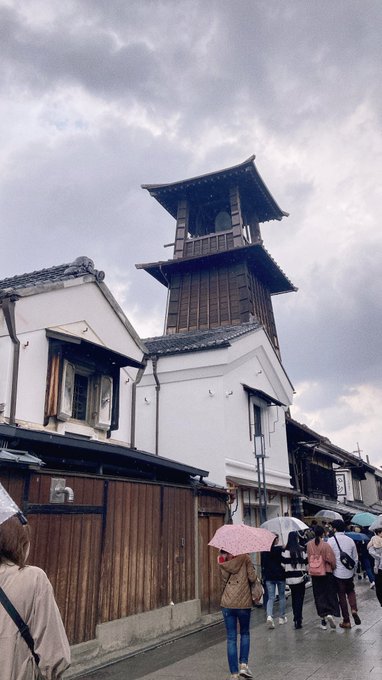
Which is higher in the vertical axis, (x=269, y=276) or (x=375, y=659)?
(x=269, y=276)

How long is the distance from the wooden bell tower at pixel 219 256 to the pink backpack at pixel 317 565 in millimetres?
15159

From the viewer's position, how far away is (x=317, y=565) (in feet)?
33.0

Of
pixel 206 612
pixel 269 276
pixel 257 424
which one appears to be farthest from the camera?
pixel 269 276

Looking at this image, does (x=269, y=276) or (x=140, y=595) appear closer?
(x=140, y=595)

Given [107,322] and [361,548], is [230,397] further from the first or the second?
[361,548]

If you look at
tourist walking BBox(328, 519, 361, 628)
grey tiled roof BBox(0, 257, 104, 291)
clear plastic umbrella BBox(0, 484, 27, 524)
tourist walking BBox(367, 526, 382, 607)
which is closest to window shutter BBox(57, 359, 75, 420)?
grey tiled roof BBox(0, 257, 104, 291)

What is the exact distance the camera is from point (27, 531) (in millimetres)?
3422

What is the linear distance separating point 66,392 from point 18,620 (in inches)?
345

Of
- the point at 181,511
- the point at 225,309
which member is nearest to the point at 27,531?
the point at 181,511

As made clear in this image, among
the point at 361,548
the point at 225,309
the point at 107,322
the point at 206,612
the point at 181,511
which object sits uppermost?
the point at 225,309

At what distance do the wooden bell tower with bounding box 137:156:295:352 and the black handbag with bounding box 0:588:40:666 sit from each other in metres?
21.7

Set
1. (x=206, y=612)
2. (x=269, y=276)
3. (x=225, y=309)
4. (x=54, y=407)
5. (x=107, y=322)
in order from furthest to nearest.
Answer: (x=269, y=276)
(x=225, y=309)
(x=107, y=322)
(x=206, y=612)
(x=54, y=407)

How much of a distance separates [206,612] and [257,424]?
7.93m

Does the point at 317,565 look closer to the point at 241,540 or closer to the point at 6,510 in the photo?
the point at 241,540
